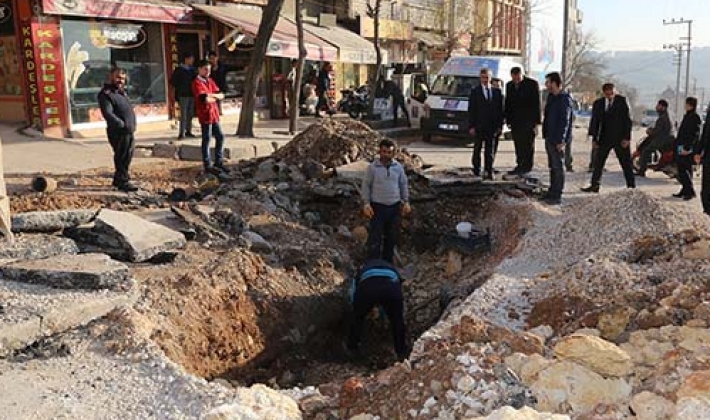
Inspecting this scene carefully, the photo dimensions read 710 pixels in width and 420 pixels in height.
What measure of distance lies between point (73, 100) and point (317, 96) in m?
9.41

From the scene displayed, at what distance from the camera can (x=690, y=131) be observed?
37.7 feet

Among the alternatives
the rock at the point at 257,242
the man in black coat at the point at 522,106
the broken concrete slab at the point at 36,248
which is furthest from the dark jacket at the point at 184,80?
the broken concrete slab at the point at 36,248

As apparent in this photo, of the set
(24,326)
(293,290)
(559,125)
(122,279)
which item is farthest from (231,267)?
(559,125)

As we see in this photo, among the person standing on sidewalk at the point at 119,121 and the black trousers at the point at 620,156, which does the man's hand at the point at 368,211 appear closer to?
the person standing on sidewalk at the point at 119,121

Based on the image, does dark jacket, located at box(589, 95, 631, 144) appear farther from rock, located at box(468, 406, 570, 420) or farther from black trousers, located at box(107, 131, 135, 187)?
rock, located at box(468, 406, 570, 420)

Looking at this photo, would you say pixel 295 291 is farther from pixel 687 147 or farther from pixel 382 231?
pixel 687 147

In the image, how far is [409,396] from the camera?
13.7ft

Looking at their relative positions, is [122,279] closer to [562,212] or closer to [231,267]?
[231,267]

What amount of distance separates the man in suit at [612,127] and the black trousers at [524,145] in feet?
3.56

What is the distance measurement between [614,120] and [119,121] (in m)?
7.30

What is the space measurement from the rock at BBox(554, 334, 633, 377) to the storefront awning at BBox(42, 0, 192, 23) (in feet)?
45.0

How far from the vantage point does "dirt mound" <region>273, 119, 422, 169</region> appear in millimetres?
11945

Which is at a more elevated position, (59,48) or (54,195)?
(59,48)

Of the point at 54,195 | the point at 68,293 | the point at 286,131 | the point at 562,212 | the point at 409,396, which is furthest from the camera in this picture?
the point at 286,131
